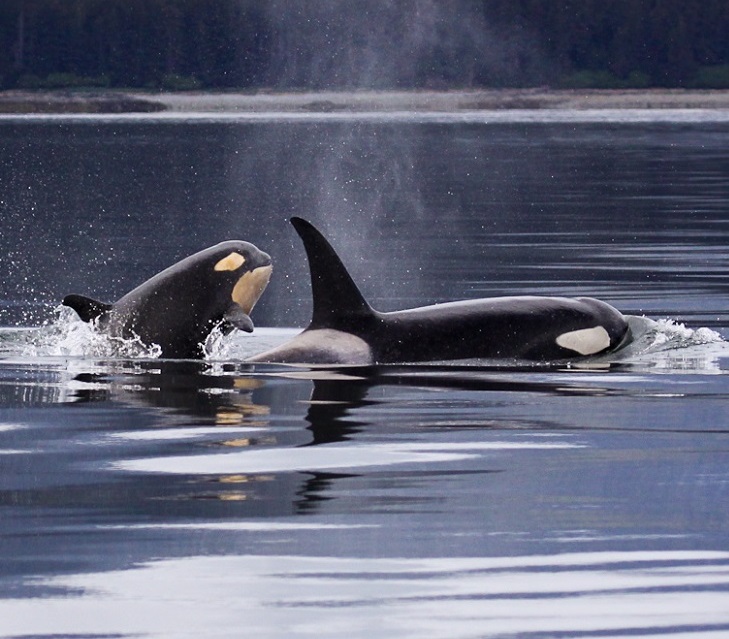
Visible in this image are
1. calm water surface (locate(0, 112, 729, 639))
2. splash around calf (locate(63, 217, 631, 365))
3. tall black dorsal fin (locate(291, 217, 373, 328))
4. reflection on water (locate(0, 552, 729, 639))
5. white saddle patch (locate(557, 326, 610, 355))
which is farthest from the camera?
white saddle patch (locate(557, 326, 610, 355))

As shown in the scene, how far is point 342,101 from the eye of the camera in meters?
127

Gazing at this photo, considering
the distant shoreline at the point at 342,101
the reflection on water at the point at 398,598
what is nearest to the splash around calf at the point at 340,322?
the reflection on water at the point at 398,598

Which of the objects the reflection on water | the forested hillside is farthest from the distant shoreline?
the reflection on water

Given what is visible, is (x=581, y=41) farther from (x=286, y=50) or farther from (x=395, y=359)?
(x=395, y=359)

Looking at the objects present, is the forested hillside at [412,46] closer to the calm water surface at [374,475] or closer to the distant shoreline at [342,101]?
the distant shoreline at [342,101]

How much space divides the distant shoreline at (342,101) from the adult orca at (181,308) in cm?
10415

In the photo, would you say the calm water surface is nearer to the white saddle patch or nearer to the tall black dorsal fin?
the white saddle patch

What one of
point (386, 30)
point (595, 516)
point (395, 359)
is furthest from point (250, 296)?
point (386, 30)

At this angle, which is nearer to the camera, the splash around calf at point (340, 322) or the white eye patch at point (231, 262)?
the splash around calf at point (340, 322)

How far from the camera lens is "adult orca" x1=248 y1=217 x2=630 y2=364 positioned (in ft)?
37.9

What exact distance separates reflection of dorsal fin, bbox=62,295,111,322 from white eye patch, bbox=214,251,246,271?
666 millimetres

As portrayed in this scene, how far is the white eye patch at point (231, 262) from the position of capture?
39.8 ft

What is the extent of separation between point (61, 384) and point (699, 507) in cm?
453

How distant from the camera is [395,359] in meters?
11.8
